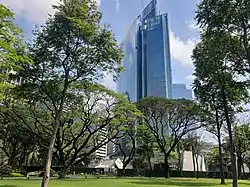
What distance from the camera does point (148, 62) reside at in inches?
2633

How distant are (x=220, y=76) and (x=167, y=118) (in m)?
26.0

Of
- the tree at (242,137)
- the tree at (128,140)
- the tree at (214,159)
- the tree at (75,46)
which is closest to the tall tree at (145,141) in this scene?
the tree at (128,140)

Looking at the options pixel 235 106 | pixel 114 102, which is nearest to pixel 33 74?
pixel 235 106

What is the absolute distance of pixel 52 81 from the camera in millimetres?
15688

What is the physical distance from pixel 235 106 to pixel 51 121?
20598mm

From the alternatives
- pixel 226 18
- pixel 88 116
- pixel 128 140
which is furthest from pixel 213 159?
pixel 226 18

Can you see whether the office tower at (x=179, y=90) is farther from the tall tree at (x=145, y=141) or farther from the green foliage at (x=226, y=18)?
the green foliage at (x=226, y=18)

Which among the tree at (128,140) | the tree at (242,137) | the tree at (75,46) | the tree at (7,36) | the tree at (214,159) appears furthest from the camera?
the tree at (214,159)

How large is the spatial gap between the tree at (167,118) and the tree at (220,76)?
19265 mm

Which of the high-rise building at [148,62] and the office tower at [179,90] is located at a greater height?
the high-rise building at [148,62]

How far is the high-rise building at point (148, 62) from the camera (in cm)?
6353

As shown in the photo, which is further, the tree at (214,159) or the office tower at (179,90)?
the office tower at (179,90)

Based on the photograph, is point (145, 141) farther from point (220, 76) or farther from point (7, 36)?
point (7, 36)

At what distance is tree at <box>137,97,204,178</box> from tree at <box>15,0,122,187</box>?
25635 millimetres
